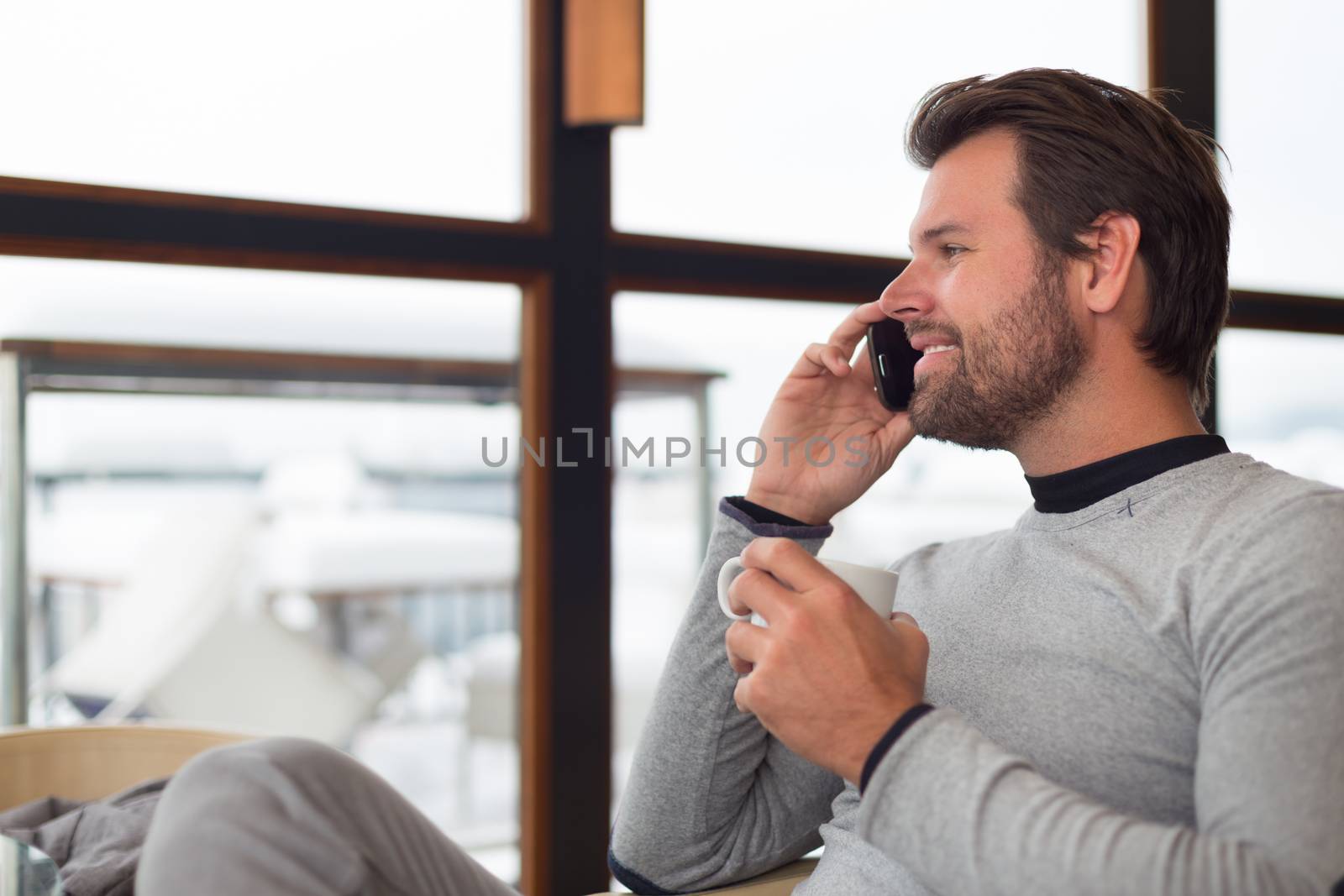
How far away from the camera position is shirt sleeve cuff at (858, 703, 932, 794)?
3.02ft

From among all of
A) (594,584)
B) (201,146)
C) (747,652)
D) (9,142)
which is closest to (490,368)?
(594,584)

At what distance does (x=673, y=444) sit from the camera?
7.23 ft

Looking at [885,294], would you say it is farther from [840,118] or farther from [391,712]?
[391,712]

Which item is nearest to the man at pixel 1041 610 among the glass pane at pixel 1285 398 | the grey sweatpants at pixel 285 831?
the grey sweatpants at pixel 285 831

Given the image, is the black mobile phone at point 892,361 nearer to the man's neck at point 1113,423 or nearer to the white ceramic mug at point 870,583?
the man's neck at point 1113,423

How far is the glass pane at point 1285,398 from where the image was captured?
A: 9.12 ft

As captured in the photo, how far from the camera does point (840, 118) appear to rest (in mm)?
2336

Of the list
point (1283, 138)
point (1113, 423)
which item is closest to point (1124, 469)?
point (1113, 423)

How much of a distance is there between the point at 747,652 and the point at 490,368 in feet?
3.80

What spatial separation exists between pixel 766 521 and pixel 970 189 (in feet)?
1.51

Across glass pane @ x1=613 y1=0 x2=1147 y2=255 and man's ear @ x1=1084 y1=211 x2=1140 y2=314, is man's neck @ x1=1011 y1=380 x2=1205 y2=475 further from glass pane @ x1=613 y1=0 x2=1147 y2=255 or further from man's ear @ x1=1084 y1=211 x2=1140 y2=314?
glass pane @ x1=613 y1=0 x2=1147 y2=255

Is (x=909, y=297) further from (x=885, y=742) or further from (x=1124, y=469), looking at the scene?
(x=885, y=742)

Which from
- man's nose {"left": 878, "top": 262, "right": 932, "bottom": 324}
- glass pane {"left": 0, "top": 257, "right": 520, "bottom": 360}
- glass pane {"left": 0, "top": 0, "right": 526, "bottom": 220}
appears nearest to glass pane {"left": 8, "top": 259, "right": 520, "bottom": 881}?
glass pane {"left": 0, "top": 257, "right": 520, "bottom": 360}

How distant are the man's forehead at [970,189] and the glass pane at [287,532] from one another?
2.87 ft
